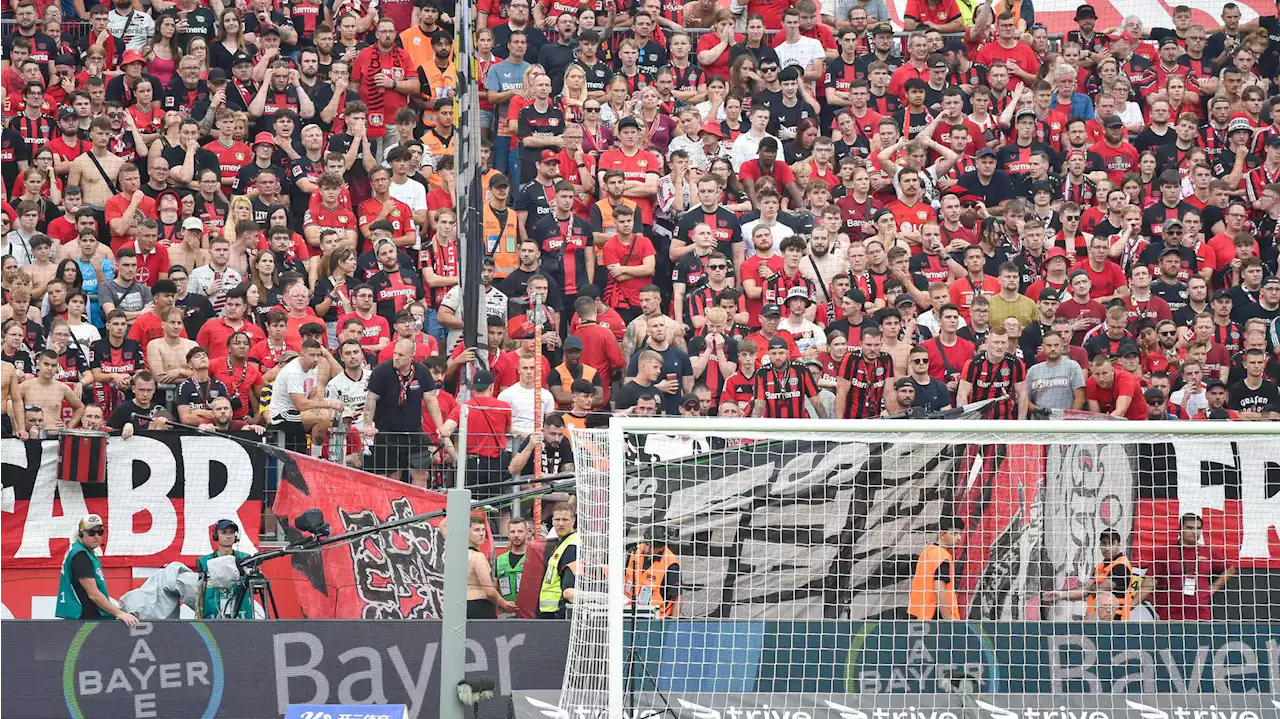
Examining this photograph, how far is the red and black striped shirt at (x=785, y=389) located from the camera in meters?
13.8

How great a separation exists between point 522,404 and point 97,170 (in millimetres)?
5460

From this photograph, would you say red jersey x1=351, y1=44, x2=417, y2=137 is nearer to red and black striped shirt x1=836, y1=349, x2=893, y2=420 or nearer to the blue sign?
red and black striped shirt x1=836, y1=349, x2=893, y2=420

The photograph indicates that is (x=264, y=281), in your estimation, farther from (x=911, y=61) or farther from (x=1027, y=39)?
(x=1027, y=39)

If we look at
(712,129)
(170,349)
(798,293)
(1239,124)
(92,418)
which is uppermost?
(1239,124)

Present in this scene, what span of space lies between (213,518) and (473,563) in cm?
185

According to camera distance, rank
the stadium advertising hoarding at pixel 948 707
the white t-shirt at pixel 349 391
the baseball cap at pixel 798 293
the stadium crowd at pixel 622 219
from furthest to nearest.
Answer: the baseball cap at pixel 798 293, the stadium crowd at pixel 622 219, the white t-shirt at pixel 349 391, the stadium advertising hoarding at pixel 948 707

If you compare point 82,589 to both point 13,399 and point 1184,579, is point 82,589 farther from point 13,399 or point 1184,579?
point 1184,579

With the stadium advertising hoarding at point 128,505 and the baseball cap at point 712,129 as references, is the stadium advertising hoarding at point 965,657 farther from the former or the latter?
the baseball cap at point 712,129

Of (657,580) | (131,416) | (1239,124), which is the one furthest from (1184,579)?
(1239,124)

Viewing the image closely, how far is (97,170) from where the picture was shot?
54.3 feet

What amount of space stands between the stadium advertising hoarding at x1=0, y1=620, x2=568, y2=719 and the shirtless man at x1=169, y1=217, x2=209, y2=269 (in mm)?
5138

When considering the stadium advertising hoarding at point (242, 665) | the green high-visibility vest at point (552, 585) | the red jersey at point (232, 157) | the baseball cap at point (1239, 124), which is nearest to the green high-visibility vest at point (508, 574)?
the green high-visibility vest at point (552, 585)

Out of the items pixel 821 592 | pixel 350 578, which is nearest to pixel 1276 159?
pixel 821 592

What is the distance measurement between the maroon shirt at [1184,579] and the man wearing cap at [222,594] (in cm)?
595
